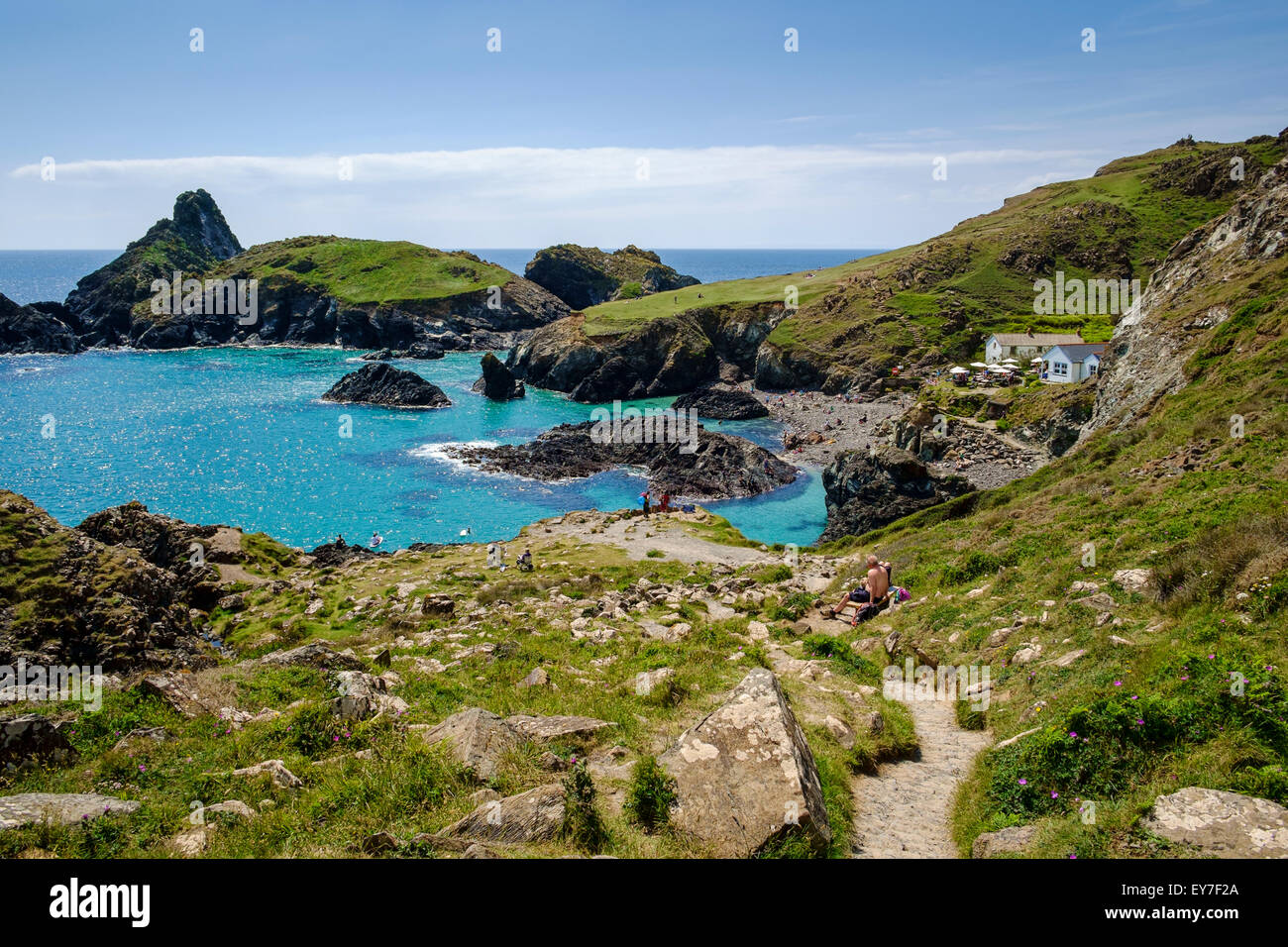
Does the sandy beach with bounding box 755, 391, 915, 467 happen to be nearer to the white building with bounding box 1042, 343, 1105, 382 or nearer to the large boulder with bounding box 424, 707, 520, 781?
the white building with bounding box 1042, 343, 1105, 382

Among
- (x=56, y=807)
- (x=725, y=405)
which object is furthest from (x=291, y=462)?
(x=56, y=807)

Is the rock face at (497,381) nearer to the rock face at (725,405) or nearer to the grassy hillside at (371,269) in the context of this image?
the rock face at (725,405)

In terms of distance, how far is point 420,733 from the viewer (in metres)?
9.61

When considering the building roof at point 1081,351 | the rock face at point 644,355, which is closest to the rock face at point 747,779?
the building roof at point 1081,351

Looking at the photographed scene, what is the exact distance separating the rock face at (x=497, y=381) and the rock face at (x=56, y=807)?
87.1m

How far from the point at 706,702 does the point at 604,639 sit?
248 inches

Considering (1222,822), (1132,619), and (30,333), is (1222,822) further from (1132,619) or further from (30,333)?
(30,333)

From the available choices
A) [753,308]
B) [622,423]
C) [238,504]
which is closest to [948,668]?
[238,504]

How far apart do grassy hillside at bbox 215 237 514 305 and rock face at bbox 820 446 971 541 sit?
121 meters

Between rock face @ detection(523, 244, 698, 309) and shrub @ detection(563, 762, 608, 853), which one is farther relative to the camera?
rock face @ detection(523, 244, 698, 309)

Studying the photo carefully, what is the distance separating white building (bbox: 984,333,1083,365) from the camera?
83700 mm

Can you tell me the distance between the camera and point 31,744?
8766 millimetres

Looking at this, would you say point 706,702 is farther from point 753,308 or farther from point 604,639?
point 753,308

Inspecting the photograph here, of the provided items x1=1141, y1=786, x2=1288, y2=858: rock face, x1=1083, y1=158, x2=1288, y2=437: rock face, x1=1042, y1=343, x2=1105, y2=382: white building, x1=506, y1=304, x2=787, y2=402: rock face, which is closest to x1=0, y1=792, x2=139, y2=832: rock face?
x1=1141, y1=786, x2=1288, y2=858: rock face
